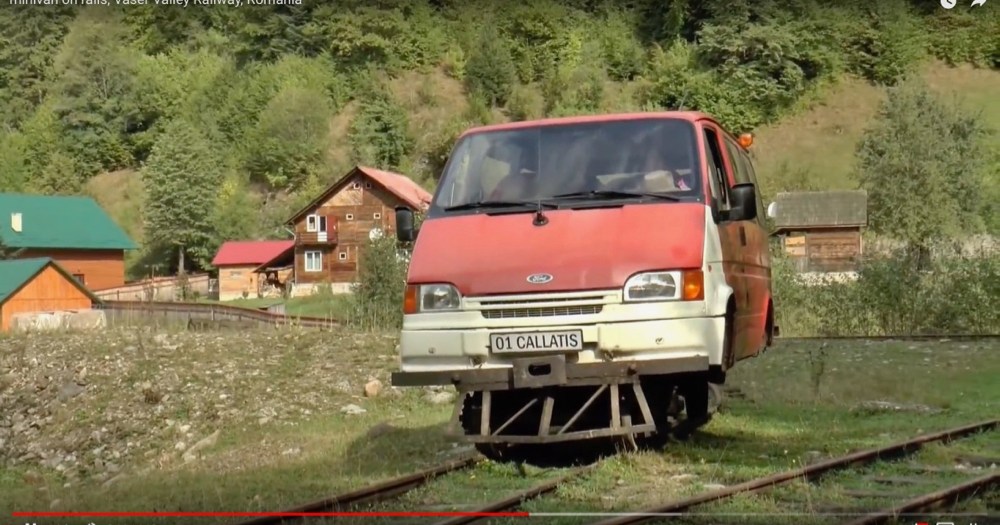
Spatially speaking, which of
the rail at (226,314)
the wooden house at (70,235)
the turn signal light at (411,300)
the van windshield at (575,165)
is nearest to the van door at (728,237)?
the van windshield at (575,165)

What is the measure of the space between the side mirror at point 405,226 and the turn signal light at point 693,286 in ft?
7.93

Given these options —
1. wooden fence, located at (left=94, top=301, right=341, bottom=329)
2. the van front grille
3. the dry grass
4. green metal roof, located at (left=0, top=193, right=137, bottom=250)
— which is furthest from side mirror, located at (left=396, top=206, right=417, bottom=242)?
green metal roof, located at (left=0, top=193, right=137, bottom=250)

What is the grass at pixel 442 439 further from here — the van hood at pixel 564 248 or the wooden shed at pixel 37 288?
the wooden shed at pixel 37 288

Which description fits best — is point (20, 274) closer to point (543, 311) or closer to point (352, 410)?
point (352, 410)

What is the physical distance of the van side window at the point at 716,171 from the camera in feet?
26.7

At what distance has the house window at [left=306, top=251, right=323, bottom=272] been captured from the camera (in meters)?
74.4

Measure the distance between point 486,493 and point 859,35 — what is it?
101288mm

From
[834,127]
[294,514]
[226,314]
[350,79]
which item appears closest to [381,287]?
[226,314]

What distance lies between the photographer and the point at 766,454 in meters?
8.83

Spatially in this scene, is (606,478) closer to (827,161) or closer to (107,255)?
(107,255)

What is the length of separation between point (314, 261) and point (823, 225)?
112ft

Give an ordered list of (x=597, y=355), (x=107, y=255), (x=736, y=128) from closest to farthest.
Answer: (x=597, y=355) < (x=107, y=255) < (x=736, y=128)

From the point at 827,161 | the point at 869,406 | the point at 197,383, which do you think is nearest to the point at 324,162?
the point at 827,161

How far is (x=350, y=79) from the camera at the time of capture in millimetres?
113938
